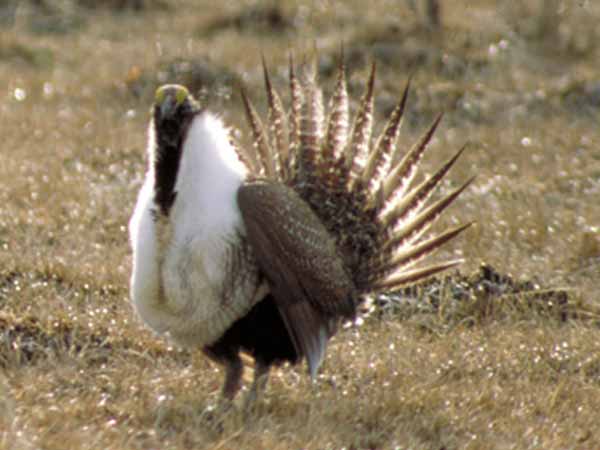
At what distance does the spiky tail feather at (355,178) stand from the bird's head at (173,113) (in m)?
0.45

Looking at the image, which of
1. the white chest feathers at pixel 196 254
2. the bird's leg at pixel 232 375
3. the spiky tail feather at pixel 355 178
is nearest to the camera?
the white chest feathers at pixel 196 254

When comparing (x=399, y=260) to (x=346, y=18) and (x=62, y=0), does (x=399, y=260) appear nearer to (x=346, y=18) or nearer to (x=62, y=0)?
(x=346, y=18)

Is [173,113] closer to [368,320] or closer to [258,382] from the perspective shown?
[258,382]

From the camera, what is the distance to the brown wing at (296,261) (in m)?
4.00

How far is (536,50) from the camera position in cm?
1062

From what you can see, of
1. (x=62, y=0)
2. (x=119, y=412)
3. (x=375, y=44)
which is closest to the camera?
(x=119, y=412)

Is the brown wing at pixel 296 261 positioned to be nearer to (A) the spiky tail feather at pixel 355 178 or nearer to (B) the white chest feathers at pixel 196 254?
(B) the white chest feathers at pixel 196 254

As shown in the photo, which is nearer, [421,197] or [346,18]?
[421,197]

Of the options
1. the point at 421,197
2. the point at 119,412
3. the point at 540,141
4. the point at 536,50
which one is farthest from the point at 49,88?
the point at 119,412

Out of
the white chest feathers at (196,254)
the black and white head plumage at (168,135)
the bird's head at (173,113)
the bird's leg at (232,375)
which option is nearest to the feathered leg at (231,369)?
the bird's leg at (232,375)

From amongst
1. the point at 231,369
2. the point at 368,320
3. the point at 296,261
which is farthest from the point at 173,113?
the point at 368,320

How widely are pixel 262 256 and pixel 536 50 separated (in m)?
6.99

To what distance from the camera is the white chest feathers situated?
12.8 feet

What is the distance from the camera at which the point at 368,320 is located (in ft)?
16.6
